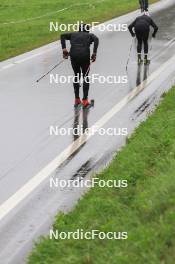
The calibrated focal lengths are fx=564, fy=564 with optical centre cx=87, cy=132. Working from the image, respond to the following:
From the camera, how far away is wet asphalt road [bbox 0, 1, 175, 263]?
7089mm

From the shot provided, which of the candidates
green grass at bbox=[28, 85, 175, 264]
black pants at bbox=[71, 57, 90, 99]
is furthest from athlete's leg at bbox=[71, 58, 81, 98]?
green grass at bbox=[28, 85, 175, 264]

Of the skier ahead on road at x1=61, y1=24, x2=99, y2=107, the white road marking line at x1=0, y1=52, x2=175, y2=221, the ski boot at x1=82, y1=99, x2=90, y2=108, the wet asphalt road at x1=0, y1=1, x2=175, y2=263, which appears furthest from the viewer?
the ski boot at x1=82, y1=99, x2=90, y2=108

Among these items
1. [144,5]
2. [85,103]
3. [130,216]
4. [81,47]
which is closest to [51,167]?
[130,216]

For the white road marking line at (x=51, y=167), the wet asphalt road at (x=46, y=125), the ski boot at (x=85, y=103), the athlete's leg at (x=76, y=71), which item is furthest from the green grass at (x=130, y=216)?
the athlete's leg at (x=76, y=71)

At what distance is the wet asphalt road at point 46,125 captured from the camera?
279 inches

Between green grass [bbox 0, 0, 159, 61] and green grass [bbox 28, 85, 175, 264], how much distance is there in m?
11.8

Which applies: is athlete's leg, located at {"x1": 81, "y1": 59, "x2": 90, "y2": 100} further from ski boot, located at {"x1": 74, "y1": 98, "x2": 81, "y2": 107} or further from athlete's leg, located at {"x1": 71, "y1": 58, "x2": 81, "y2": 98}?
ski boot, located at {"x1": 74, "y1": 98, "x2": 81, "y2": 107}

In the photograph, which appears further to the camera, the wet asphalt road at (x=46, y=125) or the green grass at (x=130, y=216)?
the wet asphalt road at (x=46, y=125)

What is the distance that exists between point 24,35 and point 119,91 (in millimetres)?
12592

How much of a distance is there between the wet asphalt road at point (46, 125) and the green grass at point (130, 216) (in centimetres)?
36

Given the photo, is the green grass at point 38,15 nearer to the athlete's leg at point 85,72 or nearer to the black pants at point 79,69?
the black pants at point 79,69

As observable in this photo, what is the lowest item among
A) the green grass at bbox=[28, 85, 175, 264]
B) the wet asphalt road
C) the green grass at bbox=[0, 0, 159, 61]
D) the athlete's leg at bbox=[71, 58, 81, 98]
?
the green grass at bbox=[0, 0, 159, 61]

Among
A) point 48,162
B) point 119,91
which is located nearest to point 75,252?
point 48,162

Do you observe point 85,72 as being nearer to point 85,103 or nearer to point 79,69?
point 79,69
